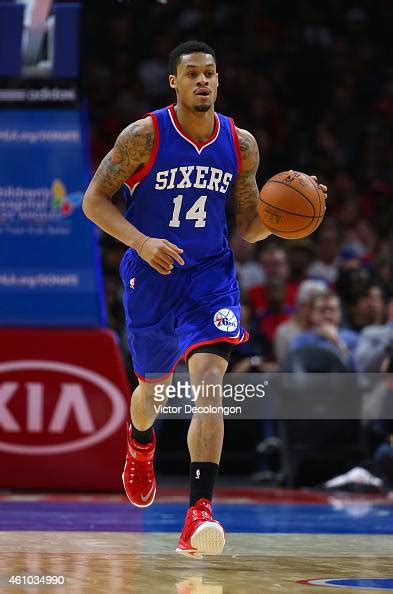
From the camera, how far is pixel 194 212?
18.6ft

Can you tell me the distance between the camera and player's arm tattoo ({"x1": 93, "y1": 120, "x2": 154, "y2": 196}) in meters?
5.64

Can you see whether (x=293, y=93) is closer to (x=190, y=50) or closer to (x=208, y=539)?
(x=190, y=50)

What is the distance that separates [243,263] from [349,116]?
13.1ft

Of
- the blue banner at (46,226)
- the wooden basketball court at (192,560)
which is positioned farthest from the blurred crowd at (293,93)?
the wooden basketball court at (192,560)

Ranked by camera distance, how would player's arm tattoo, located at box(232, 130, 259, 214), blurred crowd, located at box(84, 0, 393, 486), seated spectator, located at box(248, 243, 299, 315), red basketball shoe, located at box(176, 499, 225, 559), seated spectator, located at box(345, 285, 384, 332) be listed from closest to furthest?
red basketball shoe, located at box(176, 499, 225, 559) < player's arm tattoo, located at box(232, 130, 259, 214) < seated spectator, located at box(345, 285, 384, 332) < seated spectator, located at box(248, 243, 299, 315) < blurred crowd, located at box(84, 0, 393, 486)

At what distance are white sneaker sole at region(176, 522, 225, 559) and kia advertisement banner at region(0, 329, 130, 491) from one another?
3876 millimetres

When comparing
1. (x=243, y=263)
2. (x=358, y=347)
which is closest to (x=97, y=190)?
(x=358, y=347)

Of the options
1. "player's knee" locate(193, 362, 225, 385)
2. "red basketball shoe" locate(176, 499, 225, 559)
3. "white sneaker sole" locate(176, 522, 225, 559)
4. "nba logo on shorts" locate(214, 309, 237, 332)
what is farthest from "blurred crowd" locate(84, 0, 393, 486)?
"white sneaker sole" locate(176, 522, 225, 559)

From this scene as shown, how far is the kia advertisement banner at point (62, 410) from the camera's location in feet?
28.8

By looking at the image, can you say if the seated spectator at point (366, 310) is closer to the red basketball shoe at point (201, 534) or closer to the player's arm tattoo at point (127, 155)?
the player's arm tattoo at point (127, 155)

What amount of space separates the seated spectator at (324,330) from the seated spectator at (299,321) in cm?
6

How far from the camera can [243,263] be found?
11812mm

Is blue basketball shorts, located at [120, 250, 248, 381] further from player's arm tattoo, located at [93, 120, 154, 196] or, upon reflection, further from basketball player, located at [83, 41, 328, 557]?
player's arm tattoo, located at [93, 120, 154, 196]

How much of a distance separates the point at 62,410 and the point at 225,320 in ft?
11.6
